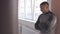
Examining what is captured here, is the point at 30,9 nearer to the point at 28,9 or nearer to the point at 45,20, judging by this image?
the point at 28,9

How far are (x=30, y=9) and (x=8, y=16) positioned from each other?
7.51 ft

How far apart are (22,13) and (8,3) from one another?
260cm

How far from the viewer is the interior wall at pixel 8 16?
0.50 m

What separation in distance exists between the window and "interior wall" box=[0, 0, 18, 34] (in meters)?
1.91

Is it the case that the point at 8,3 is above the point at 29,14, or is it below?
above

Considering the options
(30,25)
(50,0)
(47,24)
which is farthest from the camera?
(30,25)

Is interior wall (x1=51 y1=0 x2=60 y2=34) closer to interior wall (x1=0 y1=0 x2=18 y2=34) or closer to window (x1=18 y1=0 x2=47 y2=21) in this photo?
window (x1=18 y1=0 x2=47 y2=21)

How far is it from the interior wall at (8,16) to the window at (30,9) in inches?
75.1

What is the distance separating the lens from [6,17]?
1.68 feet

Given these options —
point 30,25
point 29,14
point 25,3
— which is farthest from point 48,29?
point 25,3

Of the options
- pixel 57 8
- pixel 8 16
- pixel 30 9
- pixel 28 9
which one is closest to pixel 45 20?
pixel 57 8

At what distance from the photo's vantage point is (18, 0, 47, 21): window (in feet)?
8.36

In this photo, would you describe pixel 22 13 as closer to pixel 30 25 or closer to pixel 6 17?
pixel 30 25

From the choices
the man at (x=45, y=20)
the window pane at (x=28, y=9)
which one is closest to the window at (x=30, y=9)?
the window pane at (x=28, y=9)
